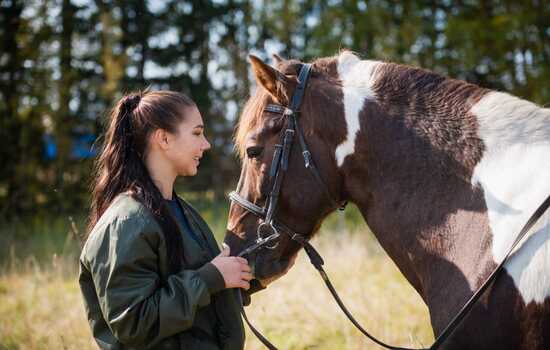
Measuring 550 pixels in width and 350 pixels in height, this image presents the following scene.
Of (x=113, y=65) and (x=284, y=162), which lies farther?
(x=113, y=65)

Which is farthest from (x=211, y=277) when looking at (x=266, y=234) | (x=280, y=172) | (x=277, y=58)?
(x=277, y=58)

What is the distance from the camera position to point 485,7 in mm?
10336

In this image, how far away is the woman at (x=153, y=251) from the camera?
5.92ft

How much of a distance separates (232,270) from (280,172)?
1.69 ft

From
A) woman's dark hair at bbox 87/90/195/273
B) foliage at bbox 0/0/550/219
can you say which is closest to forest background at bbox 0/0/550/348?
foliage at bbox 0/0/550/219

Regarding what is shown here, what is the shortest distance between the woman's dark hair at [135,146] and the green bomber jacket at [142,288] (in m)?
0.09

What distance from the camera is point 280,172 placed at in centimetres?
225

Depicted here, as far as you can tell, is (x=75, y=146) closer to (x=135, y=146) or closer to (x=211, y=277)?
(x=135, y=146)

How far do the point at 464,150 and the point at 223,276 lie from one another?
1.10m

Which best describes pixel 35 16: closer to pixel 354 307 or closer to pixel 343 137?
pixel 354 307

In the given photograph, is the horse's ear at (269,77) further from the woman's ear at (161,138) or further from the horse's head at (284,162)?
the woman's ear at (161,138)

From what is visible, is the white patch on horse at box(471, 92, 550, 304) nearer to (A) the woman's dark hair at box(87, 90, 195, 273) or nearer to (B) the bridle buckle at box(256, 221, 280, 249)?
(B) the bridle buckle at box(256, 221, 280, 249)

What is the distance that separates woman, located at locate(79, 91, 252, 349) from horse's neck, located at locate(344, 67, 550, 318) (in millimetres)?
685

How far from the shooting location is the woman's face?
2127mm
